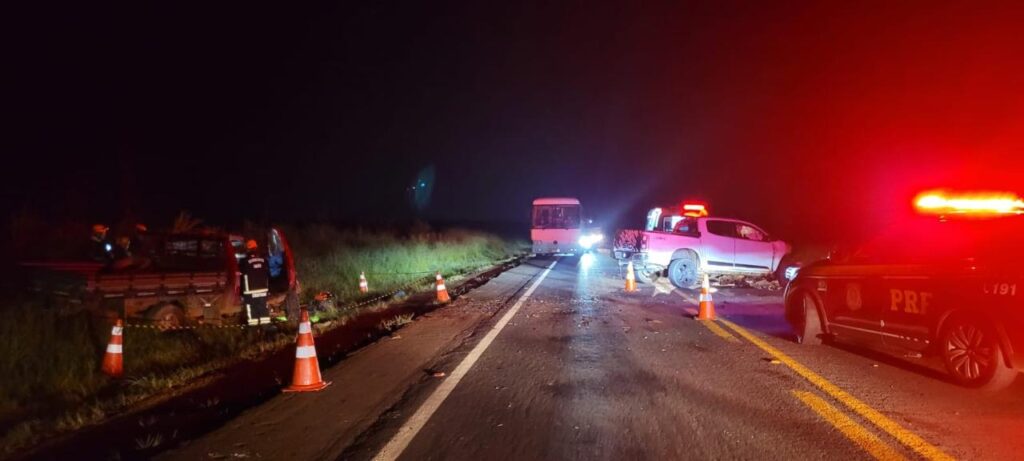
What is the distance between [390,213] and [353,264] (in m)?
57.2

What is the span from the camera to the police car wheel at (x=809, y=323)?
938 cm

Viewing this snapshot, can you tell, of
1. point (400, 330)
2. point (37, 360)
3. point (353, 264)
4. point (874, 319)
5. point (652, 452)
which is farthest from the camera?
point (353, 264)

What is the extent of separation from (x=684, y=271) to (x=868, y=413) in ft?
40.8

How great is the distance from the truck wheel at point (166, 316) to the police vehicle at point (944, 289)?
31.4ft

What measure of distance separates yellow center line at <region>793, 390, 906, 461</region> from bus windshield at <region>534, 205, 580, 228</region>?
2708 cm

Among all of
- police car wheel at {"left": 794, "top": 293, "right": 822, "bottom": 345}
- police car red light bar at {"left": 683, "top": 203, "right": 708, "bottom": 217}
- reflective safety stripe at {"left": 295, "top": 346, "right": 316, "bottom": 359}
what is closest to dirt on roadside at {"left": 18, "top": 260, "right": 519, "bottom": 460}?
reflective safety stripe at {"left": 295, "top": 346, "right": 316, "bottom": 359}

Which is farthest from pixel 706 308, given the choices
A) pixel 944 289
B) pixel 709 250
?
pixel 709 250

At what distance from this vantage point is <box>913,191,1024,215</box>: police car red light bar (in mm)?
7863

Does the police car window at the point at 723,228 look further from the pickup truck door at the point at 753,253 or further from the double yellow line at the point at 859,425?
the double yellow line at the point at 859,425

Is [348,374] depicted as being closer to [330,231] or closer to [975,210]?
[975,210]

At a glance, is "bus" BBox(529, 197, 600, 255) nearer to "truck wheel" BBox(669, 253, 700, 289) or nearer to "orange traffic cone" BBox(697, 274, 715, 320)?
"truck wheel" BBox(669, 253, 700, 289)

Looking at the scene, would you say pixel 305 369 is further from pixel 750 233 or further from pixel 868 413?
pixel 750 233

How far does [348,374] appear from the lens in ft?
25.6

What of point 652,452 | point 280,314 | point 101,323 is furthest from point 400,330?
point 652,452
